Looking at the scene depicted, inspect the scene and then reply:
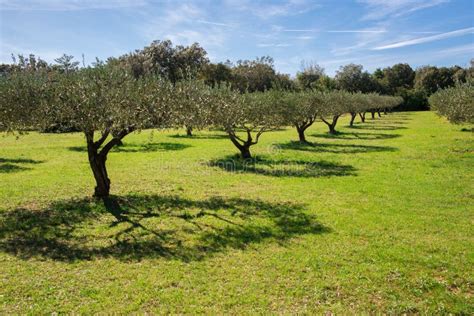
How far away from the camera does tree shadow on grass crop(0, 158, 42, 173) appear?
2202 cm

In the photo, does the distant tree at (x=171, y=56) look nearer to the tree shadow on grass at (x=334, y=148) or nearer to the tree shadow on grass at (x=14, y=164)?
the tree shadow on grass at (x=334, y=148)

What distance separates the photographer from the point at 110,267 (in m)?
8.98

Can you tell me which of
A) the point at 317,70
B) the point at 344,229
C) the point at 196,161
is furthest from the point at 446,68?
the point at 344,229

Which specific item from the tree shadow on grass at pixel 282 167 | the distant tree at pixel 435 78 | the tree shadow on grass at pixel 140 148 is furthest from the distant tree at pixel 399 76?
the tree shadow on grass at pixel 282 167

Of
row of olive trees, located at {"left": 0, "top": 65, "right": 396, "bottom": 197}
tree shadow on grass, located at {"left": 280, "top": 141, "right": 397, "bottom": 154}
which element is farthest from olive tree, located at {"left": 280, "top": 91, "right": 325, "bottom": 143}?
row of olive trees, located at {"left": 0, "top": 65, "right": 396, "bottom": 197}

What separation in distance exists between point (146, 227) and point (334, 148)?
24.1m

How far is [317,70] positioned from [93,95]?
397 feet

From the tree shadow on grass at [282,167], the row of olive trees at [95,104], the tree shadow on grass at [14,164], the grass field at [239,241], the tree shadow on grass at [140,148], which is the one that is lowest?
the grass field at [239,241]

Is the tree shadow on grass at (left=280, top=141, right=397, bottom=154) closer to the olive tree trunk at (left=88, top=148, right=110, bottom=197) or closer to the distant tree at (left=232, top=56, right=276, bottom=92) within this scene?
the olive tree trunk at (left=88, top=148, right=110, bottom=197)

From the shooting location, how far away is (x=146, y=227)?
11938 mm

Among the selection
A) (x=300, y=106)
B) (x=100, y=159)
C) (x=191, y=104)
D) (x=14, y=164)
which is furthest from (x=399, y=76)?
(x=100, y=159)

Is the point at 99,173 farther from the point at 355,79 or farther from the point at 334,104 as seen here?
the point at 355,79

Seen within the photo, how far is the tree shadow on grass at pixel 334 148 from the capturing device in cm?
3067

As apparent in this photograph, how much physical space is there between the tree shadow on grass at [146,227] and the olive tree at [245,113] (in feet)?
30.0
